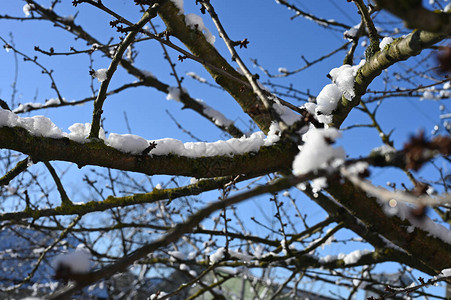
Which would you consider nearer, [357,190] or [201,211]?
[201,211]

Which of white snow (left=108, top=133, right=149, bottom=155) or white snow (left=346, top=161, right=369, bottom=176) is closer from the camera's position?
white snow (left=346, top=161, right=369, bottom=176)

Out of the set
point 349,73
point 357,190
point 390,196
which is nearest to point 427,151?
point 390,196

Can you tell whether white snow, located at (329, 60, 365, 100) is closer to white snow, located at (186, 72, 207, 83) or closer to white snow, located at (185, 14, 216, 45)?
white snow, located at (185, 14, 216, 45)

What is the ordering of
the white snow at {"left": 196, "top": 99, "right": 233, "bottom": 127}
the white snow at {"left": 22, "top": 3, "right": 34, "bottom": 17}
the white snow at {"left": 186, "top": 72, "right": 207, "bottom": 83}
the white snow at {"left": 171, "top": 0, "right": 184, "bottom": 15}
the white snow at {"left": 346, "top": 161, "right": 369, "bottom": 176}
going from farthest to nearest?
the white snow at {"left": 186, "top": 72, "right": 207, "bottom": 83}, the white snow at {"left": 196, "top": 99, "right": 233, "bottom": 127}, the white snow at {"left": 22, "top": 3, "right": 34, "bottom": 17}, the white snow at {"left": 171, "top": 0, "right": 184, "bottom": 15}, the white snow at {"left": 346, "top": 161, "right": 369, "bottom": 176}

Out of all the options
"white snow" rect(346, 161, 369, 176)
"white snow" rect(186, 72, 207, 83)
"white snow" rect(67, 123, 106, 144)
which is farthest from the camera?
"white snow" rect(186, 72, 207, 83)

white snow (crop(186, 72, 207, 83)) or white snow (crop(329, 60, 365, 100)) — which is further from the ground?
white snow (crop(186, 72, 207, 83))

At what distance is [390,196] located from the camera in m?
0.67

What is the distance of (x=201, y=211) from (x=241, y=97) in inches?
74.2

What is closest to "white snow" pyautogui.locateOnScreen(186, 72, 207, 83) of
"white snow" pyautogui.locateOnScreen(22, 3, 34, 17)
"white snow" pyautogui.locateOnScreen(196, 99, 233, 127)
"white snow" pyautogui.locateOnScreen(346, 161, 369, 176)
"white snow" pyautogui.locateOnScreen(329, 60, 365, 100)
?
"white snow" pyautogui.locateOnScreen(196, 99, 233, 127)

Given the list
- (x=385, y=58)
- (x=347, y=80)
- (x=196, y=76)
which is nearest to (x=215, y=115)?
(x=196, y=76)

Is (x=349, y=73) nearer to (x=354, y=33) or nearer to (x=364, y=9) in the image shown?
(x=364, y=9)

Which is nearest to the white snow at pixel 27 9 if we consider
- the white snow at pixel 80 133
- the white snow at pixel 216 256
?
the white snow at pixel 80 133

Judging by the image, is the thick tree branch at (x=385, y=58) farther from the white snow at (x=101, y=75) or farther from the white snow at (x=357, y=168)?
the white snow at (x=101, y=75)

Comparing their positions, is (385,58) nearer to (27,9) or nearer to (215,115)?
(215,115)
